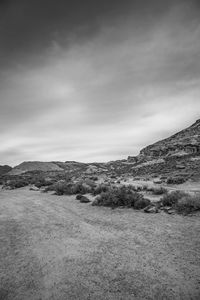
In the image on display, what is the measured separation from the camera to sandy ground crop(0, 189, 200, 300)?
362 cm

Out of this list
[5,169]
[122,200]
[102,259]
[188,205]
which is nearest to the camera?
[102,259]

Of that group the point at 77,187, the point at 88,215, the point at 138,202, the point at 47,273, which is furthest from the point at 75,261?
the point at 77,187

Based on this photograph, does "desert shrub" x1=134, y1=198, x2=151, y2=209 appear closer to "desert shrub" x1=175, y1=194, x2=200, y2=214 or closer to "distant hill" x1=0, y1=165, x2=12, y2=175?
"desert shrub" x1=175, y1=194, x2=200, y2=214

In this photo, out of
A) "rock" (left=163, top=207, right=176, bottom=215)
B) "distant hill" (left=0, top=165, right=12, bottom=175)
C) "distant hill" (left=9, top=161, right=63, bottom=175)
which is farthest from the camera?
"distant hill" (left=0, top=165, right=12, bottom=175)

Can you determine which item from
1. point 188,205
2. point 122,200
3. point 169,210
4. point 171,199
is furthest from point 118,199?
point 188,205

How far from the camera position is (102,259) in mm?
4824

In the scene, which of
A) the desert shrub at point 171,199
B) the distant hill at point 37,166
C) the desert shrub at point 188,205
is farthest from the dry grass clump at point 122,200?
the distant hill at point 37,166

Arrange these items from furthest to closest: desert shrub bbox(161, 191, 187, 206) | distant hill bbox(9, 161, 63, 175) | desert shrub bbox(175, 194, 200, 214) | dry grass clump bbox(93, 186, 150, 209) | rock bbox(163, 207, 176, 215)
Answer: distant hill bbox(9, 161, 63, 175) < dry grass clump bbox(93, 186, 150, 209) < desert shrub bbox(161, 191, 187, 206) < rock bbox(163, 207, 176, 215) < desert shrub bbox(175, 194, 200, 214)

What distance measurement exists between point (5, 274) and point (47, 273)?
39.1 inches

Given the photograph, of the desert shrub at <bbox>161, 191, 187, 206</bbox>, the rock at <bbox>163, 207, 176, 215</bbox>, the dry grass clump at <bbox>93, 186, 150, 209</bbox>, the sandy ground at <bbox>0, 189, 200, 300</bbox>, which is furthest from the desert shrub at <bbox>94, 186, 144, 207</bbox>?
the sandy ground at <bbox>0, 189, 200, 300</bbox>

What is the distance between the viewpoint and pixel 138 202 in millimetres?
10594

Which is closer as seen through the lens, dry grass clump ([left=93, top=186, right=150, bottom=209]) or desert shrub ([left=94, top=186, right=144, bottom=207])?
dry grass clump ([left=93, top=186, right=150, bottom=209])

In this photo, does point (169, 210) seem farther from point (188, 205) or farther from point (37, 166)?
point (37, 166)

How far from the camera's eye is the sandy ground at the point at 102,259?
3.62 m
